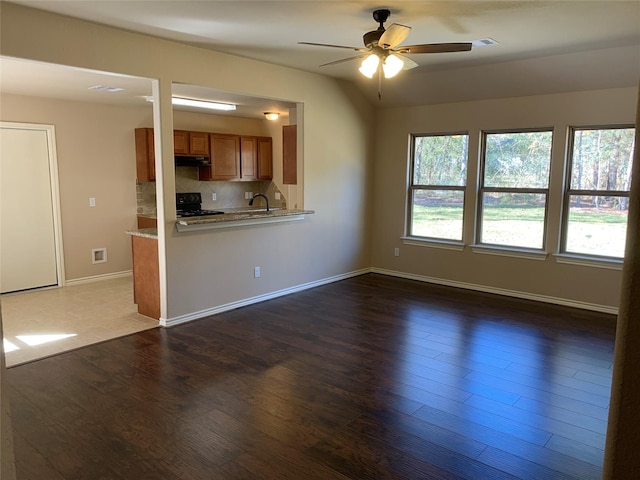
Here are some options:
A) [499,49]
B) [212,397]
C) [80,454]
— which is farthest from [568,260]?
[80,454]

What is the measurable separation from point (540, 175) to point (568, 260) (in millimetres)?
1046

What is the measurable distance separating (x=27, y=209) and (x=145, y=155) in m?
1.61

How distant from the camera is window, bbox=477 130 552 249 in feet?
18.0

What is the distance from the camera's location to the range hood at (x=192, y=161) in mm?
6712

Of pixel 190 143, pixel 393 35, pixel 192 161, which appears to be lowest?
pixel 192 161

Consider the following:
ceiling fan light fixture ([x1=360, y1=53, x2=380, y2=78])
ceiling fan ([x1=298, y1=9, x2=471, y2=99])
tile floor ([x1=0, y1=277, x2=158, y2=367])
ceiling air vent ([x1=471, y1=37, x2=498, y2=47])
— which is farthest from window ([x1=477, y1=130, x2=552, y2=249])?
tile floor ([x1=0, y1=277, x2=158, y2=367])

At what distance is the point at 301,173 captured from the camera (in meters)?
5.64

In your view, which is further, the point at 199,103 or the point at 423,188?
the point at 423,188

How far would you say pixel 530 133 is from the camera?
5.50 meters

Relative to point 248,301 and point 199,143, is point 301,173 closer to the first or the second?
point 248,301

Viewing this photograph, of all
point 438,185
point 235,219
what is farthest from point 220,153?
point 438,185

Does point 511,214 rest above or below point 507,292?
above

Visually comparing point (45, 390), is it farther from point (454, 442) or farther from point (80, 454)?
point (454, 442)

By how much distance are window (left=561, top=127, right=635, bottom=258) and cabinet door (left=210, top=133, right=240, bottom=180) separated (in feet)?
15.5
